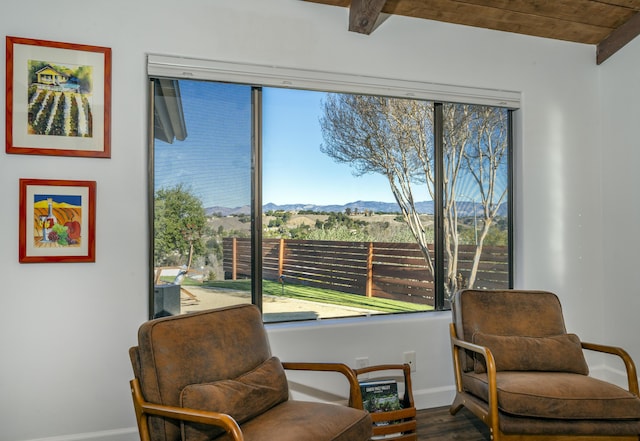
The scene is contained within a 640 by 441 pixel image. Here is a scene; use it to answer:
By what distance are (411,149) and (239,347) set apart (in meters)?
1.89

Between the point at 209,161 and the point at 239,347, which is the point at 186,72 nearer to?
the point at 209,161

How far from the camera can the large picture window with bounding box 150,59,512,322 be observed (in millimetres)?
2664

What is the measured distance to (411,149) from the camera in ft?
10.5

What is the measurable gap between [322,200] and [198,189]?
2.68 ft

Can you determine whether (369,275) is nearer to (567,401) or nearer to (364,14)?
(567,401)

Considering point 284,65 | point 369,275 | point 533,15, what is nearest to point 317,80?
point 284,65

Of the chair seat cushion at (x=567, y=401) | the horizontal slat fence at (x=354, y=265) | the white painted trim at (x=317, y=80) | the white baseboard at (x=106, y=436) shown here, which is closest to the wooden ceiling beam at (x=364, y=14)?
the white painted trim at (x=317, y=80)

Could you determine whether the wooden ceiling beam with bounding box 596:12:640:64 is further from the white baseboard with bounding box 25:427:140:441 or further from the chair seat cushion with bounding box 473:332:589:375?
the white baseboard with bounding box 25:427:140:441

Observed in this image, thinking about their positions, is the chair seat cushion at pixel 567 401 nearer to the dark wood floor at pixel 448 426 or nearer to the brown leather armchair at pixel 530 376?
the brown leather armchair at pixel 530 376

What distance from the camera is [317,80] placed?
9.29 ft

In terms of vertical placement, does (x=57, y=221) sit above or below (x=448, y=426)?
above

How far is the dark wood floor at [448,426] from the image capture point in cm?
260

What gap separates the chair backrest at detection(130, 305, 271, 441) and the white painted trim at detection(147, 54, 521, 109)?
1.39 metres

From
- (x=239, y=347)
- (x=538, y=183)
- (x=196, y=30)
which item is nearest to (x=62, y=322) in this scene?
(x=239, y=347)
